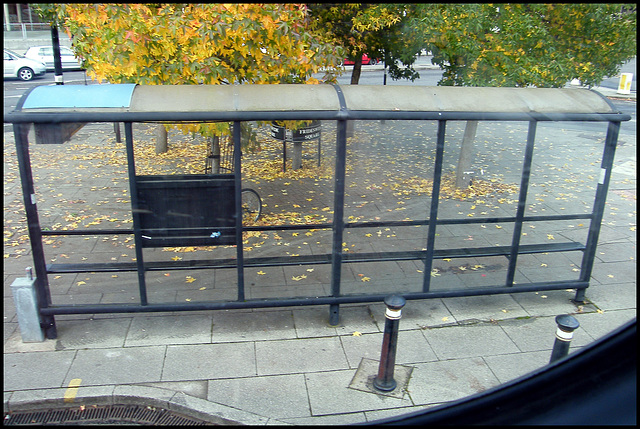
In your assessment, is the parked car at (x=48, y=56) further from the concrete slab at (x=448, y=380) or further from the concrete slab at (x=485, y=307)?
the concrete slab at (x=448, y=380)

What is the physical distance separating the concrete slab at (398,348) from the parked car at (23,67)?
21.5 metres

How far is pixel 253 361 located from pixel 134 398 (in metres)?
1.02

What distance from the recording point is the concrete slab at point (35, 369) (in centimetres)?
399

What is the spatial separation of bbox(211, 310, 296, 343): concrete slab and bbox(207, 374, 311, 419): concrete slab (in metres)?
0.66

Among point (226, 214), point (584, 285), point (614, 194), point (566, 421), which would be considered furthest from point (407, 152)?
point (566, 421)

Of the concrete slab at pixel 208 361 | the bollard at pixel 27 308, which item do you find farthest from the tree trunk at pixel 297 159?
the bollard at pixel 27 308

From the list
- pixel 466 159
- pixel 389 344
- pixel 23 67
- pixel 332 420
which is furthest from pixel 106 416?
pixel 23 67

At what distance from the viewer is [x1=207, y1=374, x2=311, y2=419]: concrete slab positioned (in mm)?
3783

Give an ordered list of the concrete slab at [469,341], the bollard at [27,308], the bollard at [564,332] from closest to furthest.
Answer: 1. the bollard at [564,332]
2. the bollard at [27,308]
3. the concrete slab at [469,341]

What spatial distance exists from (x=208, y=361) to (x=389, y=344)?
63.6 inches

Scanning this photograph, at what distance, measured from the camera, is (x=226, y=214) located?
4750 millimetres

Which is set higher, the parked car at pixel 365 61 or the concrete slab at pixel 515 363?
the parked car at pixel 365 61

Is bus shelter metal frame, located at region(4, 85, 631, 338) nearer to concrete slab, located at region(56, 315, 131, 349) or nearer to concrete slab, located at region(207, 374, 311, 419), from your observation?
concrete slab, located at region(56, 315, 131, 349)

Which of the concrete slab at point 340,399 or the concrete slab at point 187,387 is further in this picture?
the concrete slab at point 187,387
